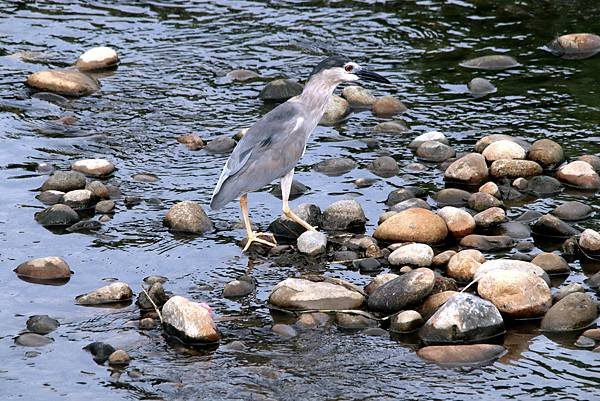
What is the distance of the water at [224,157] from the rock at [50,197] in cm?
15

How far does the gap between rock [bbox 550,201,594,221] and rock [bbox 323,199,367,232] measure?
1415 mm

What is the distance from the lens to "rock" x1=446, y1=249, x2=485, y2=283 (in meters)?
8.11

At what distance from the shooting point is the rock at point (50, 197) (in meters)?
9.61

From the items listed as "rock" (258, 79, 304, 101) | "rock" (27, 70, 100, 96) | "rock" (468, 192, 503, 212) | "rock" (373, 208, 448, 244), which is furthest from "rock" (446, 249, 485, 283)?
"rock" (27, 70, 100, 96)

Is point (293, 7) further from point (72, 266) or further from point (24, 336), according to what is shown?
point (24, 336)

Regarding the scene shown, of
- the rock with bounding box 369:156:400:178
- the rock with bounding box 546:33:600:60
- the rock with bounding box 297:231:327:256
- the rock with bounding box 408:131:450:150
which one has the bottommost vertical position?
the rock with bounding box 297:231:327:256

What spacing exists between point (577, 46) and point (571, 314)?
578 centimetres

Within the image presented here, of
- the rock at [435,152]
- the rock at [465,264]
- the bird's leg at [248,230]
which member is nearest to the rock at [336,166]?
the rock at [435,152]

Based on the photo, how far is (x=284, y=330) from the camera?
298 inches

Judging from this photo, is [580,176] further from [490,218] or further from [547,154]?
[490,218]

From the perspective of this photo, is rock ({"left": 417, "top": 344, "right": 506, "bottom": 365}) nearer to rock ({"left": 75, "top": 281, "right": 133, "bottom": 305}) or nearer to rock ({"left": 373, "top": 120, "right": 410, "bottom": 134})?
rock ({"left": 75, "top": 281, "right": 133, "bottom": 305})

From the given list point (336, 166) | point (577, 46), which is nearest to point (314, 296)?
point (336, 166)

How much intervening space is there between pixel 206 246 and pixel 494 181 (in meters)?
2.43

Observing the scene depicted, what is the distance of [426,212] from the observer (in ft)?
29.1
